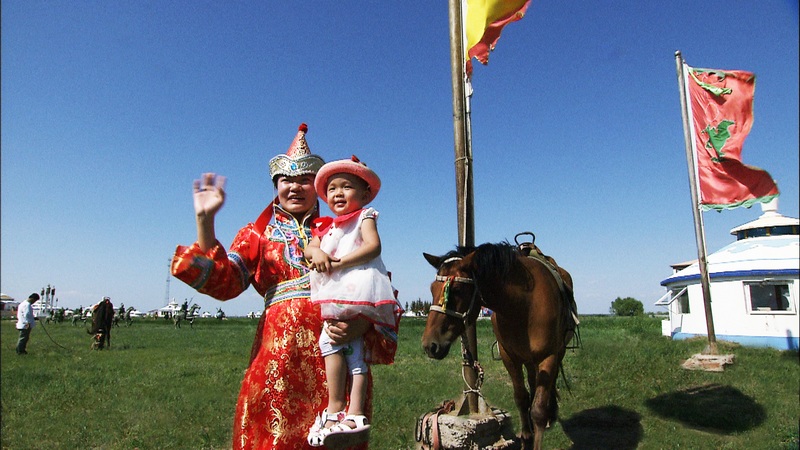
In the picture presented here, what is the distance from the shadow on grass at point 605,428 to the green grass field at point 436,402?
1cm

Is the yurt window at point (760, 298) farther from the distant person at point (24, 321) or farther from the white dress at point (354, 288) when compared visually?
the distant person at point (24, 321)

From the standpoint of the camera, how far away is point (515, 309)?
14.6 ft

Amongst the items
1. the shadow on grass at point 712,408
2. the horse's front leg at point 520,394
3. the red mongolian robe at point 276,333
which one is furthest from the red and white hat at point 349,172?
the shadow on grass at point 712,408

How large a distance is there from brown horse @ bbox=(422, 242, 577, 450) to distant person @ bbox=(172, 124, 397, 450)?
1.10m

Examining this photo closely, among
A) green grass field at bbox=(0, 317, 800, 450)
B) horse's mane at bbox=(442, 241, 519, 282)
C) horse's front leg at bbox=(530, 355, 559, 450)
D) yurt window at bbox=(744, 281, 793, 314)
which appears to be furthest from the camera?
yurt window at bbox=(744, 281, 793, 314)

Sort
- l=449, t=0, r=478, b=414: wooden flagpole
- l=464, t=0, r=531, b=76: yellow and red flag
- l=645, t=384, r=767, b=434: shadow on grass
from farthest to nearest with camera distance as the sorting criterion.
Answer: l=645, t=384, r=767, b=434: shadow on grass → l=464, t=0, r=531, b=76: yellow and red flag → l=449, t=0, r=478, b=414: wooden flagpole

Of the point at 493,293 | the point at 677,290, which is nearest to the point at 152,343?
the point at 493,293

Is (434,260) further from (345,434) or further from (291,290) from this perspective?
(345,434)

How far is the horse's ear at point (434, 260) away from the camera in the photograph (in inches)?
162

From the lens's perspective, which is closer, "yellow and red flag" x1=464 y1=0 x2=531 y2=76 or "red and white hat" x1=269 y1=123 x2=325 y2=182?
"red and white hat" x1=269 y1=123 x2=325 y2=182

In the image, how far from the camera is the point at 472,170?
16.2 ft

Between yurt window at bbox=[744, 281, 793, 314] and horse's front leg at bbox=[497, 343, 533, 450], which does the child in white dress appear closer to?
horse's front leg at bbox=[497, 343, 533, 450]

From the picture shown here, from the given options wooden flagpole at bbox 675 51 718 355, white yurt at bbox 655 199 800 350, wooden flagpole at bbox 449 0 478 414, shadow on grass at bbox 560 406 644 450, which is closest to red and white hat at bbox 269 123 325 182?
wooden flagpole at bbox 449 0 478 414

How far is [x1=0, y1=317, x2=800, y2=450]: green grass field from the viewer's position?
6055mm
